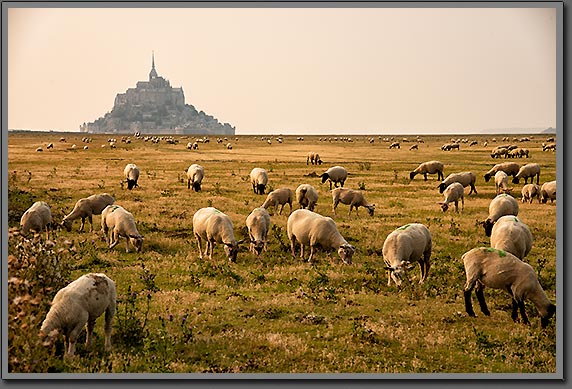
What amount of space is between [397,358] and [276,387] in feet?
7.82

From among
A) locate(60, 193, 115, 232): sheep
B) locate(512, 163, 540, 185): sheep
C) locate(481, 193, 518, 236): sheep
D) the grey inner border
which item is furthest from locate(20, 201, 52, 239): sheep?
locate(512, 163, 540, 185): sheep

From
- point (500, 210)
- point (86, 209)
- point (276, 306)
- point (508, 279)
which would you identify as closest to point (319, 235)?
point (276, 306)

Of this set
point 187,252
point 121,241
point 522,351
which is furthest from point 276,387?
point 121,241

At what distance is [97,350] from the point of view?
355 inches

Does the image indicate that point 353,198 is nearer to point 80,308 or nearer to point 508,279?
point 508,279

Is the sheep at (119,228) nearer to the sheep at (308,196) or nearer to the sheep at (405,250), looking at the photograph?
the sheep at (405,250)

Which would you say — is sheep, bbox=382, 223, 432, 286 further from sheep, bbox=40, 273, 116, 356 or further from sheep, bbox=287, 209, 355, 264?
sheep, bbox=40, 273, 116, 356

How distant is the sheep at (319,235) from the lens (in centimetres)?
1538

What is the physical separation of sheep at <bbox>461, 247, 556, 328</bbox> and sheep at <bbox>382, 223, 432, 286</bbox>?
2.16 metres

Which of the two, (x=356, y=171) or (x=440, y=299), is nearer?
(x=440, y=299)

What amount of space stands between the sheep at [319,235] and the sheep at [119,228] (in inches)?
205

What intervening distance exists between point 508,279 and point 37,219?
1506cm

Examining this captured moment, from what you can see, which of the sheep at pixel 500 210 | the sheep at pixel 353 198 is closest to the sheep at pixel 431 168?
the sheep at pixel 353 198

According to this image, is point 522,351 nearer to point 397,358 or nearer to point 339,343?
point 397,358
